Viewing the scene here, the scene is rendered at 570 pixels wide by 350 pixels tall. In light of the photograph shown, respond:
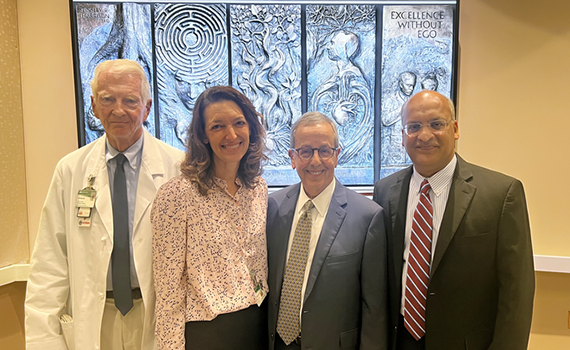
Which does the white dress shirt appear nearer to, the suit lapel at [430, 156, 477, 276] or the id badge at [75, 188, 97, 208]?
the id badge at [75, 188, 97, 208]

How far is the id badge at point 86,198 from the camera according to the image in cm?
159

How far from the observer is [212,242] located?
1419 millimetres

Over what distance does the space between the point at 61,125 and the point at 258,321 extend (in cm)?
260

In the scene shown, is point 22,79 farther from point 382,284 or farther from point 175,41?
point 382,284

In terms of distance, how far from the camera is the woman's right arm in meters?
1.35

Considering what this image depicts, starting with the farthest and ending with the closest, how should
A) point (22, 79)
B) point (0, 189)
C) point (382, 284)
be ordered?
point (22, 79) < point (0, 189) < point (382, 284)

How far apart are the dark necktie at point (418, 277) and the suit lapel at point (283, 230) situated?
2.14ft

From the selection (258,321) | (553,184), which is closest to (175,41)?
(258,321)

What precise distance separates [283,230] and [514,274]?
1146 millimetres

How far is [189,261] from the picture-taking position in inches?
55.0

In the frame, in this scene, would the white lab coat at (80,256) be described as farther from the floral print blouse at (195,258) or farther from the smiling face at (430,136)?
the smiling face at (430,136)

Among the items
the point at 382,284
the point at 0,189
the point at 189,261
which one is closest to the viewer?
the point at 189,261

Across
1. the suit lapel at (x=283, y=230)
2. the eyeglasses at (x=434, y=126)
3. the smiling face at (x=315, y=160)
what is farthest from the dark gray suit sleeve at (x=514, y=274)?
the suit lapel at (x=283, y=230)

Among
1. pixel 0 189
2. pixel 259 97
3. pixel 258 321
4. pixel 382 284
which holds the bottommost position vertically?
pixel 258 321
